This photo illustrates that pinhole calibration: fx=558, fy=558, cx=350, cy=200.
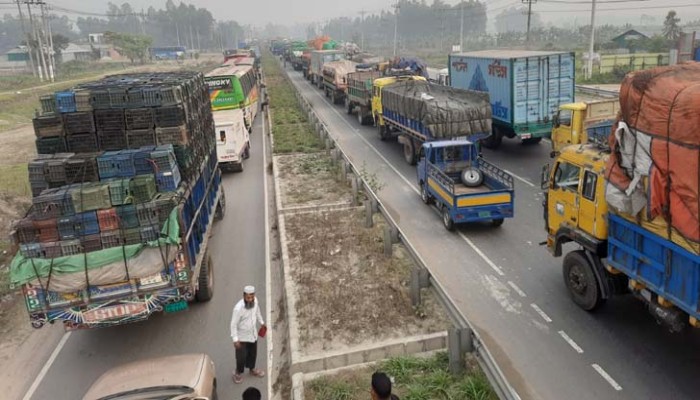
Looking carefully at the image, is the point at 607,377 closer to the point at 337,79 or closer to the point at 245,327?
the point at 245,327

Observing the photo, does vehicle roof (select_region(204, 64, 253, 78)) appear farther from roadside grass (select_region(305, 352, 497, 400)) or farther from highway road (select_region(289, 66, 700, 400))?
roadside grass (select_region(305, 352, 497, 400))

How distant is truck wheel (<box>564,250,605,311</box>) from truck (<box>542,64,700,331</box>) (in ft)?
0.06

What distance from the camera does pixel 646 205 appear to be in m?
7.18

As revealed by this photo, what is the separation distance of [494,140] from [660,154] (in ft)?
49.8

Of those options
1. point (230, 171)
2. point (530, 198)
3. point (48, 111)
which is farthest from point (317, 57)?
point (48, 111)

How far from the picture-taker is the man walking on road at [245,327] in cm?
775

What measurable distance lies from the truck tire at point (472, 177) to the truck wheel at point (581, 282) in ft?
16.5

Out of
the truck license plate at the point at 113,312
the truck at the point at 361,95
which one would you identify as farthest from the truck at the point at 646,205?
the truck at the point at 361,95

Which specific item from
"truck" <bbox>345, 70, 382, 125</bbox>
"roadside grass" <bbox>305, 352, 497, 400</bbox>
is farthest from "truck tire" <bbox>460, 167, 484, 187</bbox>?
"truck" <bbox>345, 70, 382, 125</bbox>

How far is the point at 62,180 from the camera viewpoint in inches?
348

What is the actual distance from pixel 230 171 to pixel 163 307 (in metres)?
12.7

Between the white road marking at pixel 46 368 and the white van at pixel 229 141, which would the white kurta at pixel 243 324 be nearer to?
the white road marking at pixel 46 368

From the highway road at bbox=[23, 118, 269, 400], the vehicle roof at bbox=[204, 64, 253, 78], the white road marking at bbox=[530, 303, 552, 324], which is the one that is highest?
the vehicle roof at bbox=[204, 64, 253, 78]

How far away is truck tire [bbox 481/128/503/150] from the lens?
70.5 feet
